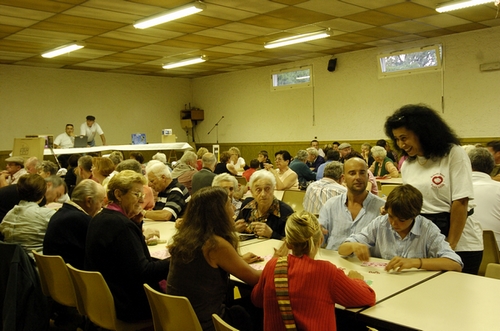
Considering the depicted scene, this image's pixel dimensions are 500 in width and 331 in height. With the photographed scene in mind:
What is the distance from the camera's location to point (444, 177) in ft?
9.71

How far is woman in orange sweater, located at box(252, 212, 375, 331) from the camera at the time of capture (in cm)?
201

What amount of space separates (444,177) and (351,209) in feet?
2.31

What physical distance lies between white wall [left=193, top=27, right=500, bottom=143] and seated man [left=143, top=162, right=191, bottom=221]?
744 cm

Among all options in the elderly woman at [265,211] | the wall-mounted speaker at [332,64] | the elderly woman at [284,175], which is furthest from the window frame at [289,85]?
the elderly woman at [265,211]

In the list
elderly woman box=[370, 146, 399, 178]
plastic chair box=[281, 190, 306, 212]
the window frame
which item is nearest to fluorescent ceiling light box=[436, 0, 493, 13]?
elderly woman box=[370, 146, 399, 178]

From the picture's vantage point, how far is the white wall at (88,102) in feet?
42.0

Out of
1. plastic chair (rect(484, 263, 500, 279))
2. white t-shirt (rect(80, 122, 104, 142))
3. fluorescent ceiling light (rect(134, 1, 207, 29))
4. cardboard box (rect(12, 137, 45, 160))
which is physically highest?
fluorescent ceiling light (rect(134, 1, 207, 29))

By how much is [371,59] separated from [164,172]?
8148 mm

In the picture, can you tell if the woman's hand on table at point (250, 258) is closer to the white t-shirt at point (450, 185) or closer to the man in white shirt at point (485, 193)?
the white t-shirt at point (450, 185)

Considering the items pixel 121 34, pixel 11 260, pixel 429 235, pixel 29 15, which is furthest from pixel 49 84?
pixel 429 235

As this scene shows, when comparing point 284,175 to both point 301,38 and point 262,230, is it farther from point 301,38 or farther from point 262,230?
point 301,38

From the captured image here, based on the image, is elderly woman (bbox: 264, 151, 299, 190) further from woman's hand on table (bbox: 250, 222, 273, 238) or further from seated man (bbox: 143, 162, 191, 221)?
woman's hand on table (bbox: 250, 222, 273, 238)

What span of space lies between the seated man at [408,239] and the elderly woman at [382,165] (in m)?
5.44

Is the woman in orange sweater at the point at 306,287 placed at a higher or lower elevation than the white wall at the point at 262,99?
lower
